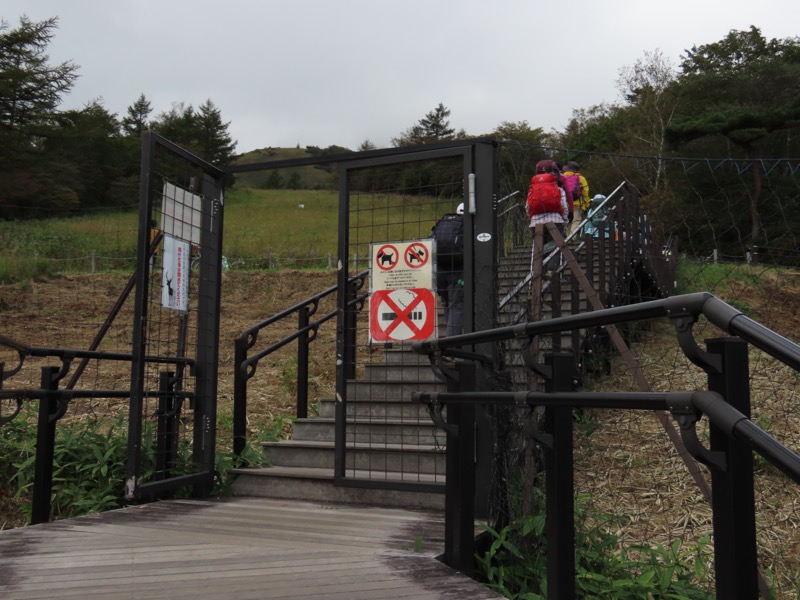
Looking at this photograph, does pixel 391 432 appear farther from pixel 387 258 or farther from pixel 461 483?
pixel 461 483

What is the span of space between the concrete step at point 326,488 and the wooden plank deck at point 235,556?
0.15 m

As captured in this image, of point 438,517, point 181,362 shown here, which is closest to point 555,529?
point 438,517

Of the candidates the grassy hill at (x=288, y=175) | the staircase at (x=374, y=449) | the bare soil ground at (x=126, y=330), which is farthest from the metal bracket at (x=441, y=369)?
the grassy hill at (x=288, y=175)

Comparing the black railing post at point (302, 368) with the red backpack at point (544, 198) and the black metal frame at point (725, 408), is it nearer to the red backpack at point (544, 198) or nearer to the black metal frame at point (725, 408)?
the red backpack at point (544, 198)

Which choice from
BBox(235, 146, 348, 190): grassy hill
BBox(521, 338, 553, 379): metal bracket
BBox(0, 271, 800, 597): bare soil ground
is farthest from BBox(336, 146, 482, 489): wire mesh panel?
BBox(235, 146, 348, 190): grassy hill

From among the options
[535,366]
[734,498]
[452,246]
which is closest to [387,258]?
[452,246]

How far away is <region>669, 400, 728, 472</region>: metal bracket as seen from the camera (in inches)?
65.2

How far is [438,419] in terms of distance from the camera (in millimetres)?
3457

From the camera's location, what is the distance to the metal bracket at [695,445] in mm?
1655

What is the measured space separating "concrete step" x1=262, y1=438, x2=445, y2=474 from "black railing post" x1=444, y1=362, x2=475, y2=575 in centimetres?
126

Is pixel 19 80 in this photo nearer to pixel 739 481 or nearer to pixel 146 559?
pixel 146 559

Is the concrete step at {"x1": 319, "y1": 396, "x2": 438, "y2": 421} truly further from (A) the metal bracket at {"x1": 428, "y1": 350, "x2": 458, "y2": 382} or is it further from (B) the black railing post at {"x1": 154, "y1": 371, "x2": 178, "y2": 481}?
(A) the metal bracket at {"x1": 428, "y1": 350, "x2": 458, "y2": 382}

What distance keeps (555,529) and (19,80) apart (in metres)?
34.4

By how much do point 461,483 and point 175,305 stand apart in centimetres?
237
